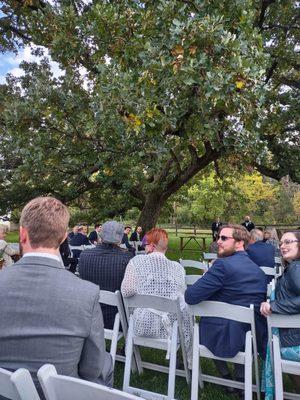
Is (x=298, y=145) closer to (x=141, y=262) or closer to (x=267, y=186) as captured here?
(x=141, y=262)

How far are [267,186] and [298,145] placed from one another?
34198 mm

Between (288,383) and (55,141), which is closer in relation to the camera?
(288,383)

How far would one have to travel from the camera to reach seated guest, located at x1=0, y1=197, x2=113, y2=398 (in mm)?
1768

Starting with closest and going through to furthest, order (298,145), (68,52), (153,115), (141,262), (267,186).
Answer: (141,262)
(153,115)
(68,52)
(298,145)
(267,186)

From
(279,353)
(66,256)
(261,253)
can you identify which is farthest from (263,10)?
(279,353)

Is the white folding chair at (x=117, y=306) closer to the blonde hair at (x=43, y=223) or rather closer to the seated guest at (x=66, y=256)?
the blonde hair at (x=43, y=223)

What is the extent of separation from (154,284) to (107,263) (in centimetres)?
68

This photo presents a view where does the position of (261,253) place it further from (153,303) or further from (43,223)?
(43,223)

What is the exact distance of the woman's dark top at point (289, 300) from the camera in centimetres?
305

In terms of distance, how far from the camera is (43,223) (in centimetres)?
186

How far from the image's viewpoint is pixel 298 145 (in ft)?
45.1

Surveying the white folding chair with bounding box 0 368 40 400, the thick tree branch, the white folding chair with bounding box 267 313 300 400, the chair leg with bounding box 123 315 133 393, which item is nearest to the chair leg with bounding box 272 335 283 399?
the white folding chair with bounding box 267 313 300 400

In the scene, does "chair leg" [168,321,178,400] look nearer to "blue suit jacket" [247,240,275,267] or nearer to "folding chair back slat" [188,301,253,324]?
"folding chair back slat" [188,301,253,324]

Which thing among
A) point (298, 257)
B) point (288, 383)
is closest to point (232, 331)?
point (298, 257)
